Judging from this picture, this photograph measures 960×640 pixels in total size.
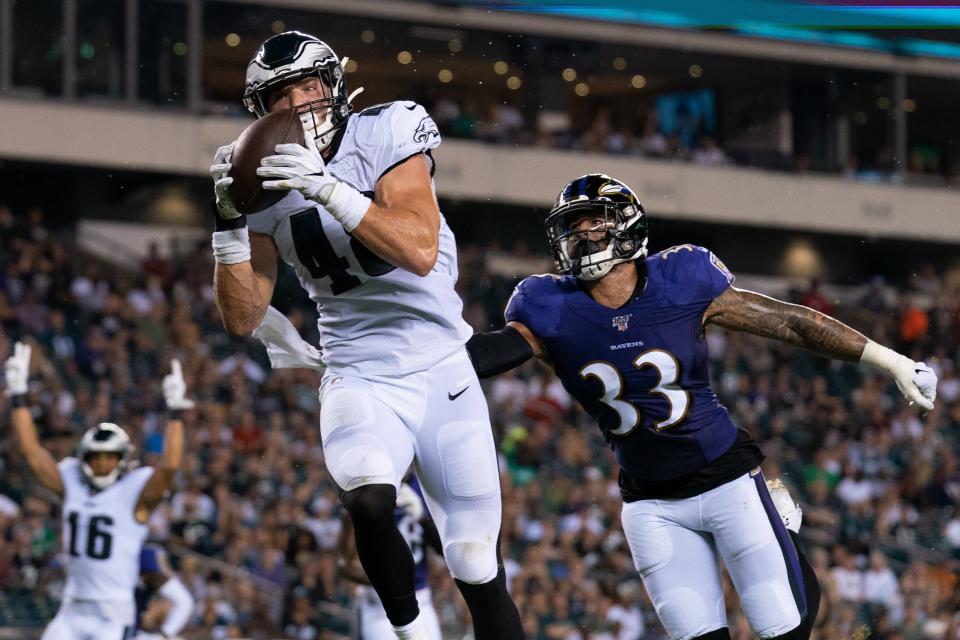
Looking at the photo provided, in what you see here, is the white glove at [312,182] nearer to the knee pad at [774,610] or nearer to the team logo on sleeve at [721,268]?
the team logo on sleeve at [721,268]

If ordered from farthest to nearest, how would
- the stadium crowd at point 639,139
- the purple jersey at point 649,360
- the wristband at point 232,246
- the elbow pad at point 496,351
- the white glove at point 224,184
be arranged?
the stadium crowd at point 639,139, the purple jersey at point 649,360, the elbow pad at point 496,351, the wristband at point 232,246, the white glove at point 224,184

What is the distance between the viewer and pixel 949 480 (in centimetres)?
1633

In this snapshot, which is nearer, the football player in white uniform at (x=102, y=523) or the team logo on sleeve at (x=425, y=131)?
the team logo on sleeve at (x=425, y=131)

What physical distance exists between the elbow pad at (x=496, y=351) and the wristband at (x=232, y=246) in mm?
826

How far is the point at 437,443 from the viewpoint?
15.1 feet

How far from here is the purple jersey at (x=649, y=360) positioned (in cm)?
519

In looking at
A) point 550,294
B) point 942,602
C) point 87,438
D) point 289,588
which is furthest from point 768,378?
point 550,294

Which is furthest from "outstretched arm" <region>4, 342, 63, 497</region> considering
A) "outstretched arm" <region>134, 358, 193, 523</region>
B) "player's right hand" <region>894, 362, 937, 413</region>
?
"player's right hand" <region>894, 362, 937, 413</region>

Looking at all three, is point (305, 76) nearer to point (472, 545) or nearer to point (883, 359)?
point (472, 545)

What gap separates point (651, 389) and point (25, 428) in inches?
181

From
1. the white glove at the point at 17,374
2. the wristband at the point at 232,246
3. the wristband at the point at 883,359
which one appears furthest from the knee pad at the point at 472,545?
the white glove at the point at 17,374

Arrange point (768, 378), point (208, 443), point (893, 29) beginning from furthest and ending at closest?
point (768, 378) → point (208, 443) → point (893, 29)

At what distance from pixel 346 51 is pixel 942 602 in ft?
44.1

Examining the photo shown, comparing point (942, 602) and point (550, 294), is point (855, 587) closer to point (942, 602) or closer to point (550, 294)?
point (942, 602)
